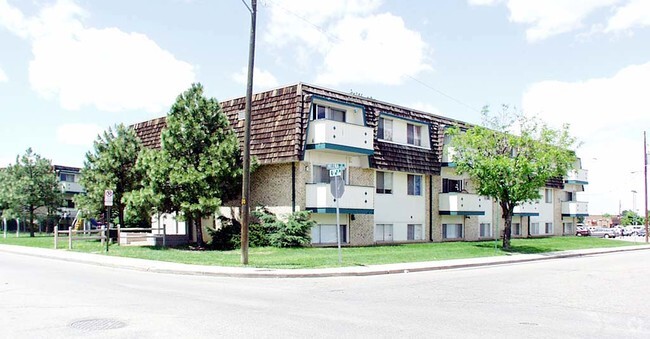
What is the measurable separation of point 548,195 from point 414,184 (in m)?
20.5

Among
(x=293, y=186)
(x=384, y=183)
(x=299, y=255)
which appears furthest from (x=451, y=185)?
(x=299, y=255)

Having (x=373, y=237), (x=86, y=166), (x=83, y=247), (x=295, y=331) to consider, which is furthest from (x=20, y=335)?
(x=86, y=166)

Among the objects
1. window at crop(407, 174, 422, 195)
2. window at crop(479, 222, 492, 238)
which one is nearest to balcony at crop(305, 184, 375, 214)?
window at crop(407, 174, 422, 195)

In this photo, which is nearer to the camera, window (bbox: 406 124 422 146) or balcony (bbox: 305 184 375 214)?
balcony (bbox: 305 184 375 214)

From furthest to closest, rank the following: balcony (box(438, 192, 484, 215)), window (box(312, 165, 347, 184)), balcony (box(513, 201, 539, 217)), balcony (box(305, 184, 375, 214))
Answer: balcony (box(513, 201, 539, 217)), balcony (box(438, 192, 484, 215)), window (box(312, 165, 347, 184)), balcony (box(305, 184, 375, 214))

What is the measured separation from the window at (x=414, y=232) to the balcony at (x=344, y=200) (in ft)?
14.4

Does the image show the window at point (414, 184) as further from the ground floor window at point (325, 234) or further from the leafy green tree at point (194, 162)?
the leafy green tree at point (194, 162)

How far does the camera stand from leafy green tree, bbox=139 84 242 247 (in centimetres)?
2483

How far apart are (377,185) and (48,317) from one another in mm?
22245

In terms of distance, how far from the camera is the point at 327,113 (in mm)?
27797

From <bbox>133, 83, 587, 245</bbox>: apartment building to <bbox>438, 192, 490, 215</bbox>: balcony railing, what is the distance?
0.19 feet

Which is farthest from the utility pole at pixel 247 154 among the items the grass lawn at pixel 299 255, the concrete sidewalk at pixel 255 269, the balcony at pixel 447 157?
the balcony at pixel 447 157

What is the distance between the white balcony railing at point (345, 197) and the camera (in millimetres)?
26188

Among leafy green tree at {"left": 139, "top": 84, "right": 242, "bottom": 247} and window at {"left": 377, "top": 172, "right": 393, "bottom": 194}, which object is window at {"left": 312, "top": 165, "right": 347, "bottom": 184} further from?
window at {"left": 377, "top": 172, "right": 393, "bottom": 194}
